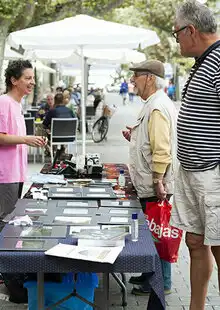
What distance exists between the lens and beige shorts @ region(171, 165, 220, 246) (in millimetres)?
3730

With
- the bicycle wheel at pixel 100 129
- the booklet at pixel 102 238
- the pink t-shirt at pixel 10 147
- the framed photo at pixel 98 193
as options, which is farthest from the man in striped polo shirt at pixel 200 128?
the bicycle wheel at pixel 100 129

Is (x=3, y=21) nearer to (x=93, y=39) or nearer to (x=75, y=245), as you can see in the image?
(x=93, y=39)

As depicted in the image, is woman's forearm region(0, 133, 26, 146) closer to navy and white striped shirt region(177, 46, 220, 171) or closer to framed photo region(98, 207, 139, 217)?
framed photo region(98, 207, 139, 217)

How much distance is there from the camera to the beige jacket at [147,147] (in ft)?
17.1

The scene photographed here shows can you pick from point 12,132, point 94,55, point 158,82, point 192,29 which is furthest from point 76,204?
point 94,55

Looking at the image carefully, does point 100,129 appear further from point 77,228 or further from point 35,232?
point 35,232

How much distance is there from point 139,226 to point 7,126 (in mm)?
1742

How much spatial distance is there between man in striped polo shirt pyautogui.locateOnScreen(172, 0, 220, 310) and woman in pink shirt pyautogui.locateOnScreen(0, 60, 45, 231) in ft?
5.97

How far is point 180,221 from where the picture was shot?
393 centimetres

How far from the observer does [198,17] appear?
12.3 ft

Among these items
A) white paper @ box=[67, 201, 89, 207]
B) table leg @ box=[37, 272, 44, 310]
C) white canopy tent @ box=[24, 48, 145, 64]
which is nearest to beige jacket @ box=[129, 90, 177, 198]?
white paper @ box=[67, 201, 89, 207]

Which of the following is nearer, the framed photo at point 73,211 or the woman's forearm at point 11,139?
the framed photo at point 73,211

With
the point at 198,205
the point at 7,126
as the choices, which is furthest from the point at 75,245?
the point at 7,126

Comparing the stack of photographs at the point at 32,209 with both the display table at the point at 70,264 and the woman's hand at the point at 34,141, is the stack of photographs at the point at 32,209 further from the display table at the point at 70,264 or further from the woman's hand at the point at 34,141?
the display table at the point at 70,264
